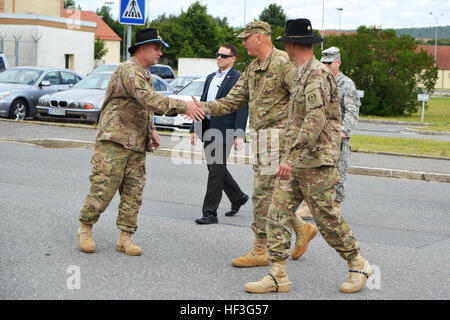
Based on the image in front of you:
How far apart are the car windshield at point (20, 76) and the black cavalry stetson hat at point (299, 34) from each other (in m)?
15.4

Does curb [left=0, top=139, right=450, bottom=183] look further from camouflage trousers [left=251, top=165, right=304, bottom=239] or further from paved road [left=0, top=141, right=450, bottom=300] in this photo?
camouflage trousers [left=251, top=165, right=304, bottom=239]

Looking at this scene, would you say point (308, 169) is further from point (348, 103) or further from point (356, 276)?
point (348, 103)

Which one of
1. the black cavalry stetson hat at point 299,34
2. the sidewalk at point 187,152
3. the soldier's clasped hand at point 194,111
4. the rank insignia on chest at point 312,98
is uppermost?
the black cavalry stetson hat at point 299,34

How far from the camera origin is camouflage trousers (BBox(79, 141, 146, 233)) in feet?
20.1

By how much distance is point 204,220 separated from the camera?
7.66 m

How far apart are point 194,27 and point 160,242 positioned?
266ft

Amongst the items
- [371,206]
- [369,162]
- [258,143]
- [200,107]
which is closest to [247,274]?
[258,143]

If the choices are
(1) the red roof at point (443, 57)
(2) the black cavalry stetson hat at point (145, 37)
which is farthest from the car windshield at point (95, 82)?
(1) the red roof at point (443, 57)

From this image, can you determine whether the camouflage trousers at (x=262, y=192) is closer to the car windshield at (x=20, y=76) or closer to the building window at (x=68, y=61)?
the car windshield at (x=20, y=76)

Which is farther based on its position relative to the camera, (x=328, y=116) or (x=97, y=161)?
(x=97, y=161)

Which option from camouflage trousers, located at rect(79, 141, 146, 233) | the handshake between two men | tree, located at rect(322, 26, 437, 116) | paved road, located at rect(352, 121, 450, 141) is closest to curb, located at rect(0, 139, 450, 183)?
the handshake between two men

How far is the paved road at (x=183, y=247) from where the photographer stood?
5.26m

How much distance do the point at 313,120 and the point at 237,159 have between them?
26.7 ft
